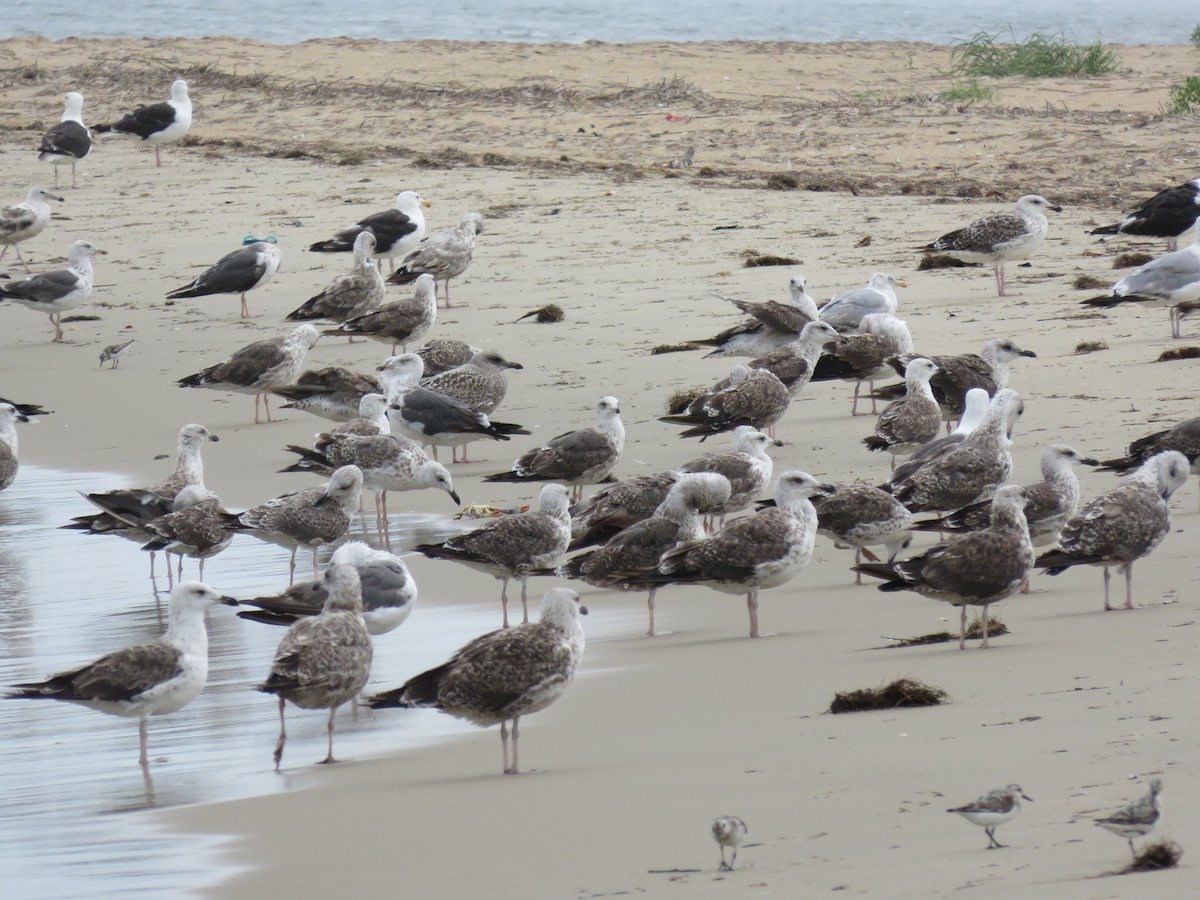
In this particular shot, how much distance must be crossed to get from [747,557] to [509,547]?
1.37m

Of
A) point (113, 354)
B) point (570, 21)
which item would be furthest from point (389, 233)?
point (570, 21)

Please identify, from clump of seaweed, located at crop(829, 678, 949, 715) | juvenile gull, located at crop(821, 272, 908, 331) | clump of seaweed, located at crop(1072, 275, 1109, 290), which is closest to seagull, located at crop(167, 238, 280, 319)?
juvenile gull, located at crop(821, 272, 908, 331)

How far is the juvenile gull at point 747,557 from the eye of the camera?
28.4 feet

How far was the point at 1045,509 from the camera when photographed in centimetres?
922

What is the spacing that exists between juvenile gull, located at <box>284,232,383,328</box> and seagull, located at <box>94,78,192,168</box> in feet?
28.7

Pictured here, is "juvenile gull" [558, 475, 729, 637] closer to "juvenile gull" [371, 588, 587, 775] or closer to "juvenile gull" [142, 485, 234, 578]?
"juvenile gull" [371, 588, 587, 775]

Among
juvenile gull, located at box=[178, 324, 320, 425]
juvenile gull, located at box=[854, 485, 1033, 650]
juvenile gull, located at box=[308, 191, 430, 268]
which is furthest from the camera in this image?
juvenile gull, located at box=[308, 191, 430, 268]

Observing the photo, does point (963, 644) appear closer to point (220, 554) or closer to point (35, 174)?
point (220, 554)

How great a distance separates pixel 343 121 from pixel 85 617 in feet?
56.4

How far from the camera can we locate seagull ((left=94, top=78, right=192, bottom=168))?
2469 cm

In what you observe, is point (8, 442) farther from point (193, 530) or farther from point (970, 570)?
point (970, 570)

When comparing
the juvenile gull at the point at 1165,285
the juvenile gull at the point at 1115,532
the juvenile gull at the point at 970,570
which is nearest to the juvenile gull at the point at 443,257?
the juvenile gull at the point at 1165,285

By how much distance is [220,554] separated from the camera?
11805mm

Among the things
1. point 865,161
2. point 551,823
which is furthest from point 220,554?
point 865,161
